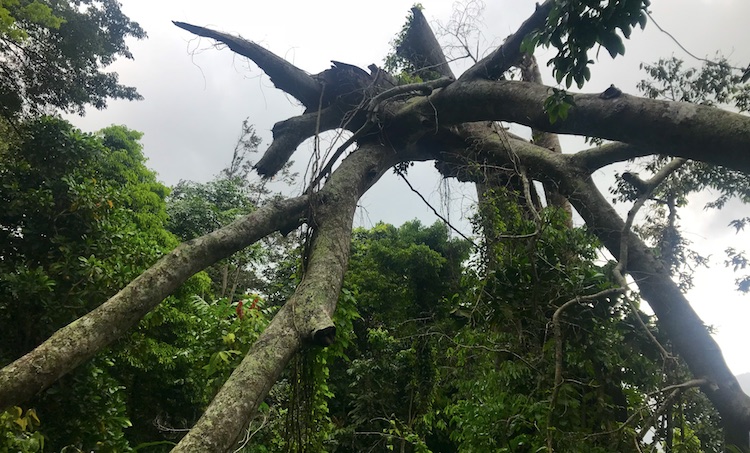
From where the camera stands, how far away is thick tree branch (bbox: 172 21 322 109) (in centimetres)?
411

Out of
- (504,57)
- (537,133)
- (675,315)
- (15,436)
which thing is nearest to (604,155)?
(504,57)

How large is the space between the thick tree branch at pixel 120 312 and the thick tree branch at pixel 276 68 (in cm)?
181

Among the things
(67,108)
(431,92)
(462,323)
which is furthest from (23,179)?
(462,323)

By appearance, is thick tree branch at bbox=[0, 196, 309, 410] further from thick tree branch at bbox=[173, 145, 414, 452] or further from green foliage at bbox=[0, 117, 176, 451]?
green foliage at bbox=[0, 117, 176, 451]

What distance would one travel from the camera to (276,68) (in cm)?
443

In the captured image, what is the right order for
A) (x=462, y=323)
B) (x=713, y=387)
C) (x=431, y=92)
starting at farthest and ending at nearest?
1. (x=431, y=92)
2. (x=462, y=323)
3. (x=713, y=387)

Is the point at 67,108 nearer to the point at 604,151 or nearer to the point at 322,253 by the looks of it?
the point at 322,253

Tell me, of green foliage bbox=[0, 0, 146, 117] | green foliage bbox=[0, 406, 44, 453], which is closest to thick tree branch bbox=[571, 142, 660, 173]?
green foliage bbox=[0, 406, 44, 453]

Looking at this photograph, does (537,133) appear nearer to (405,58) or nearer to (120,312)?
(405,58)

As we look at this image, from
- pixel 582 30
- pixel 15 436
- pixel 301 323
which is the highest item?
pixel 582 30

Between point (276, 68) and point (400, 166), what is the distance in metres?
1.78

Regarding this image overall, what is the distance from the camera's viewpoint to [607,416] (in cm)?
280

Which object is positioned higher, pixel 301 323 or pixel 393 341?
pixel 393 341

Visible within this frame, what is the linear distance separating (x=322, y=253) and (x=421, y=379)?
607 cm
